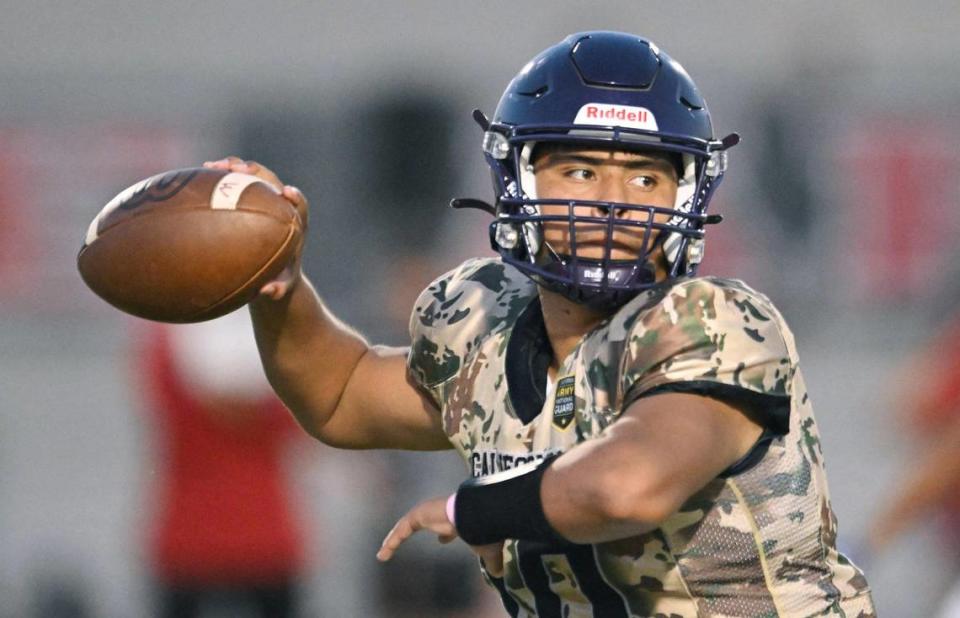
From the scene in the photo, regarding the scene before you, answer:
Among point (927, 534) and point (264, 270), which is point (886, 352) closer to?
point (927, 534)

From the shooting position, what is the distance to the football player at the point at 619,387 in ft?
8.34

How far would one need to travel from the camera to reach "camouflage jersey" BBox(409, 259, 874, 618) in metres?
2.62

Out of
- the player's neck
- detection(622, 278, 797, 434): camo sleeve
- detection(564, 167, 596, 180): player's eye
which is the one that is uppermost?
detection(564, 167, 596, 180): player's eye

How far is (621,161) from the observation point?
2.88 meters

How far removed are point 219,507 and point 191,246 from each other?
9.74 ft

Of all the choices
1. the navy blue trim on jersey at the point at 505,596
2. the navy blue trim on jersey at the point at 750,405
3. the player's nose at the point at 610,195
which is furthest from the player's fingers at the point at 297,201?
the navy blue trim on jersey at the point at 750,405

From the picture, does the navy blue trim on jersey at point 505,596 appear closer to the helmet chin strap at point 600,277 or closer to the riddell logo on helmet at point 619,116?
the helmet chin strap at point 600,277

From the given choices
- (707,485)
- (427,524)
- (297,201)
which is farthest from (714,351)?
(297,201)

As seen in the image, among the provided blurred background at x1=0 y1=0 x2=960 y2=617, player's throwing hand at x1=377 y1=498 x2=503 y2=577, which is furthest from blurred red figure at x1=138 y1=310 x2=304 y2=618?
player's throwing hand at x1=377 y1=498 x2=503 y2=577

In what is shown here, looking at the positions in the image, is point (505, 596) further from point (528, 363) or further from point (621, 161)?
point (621, 161)

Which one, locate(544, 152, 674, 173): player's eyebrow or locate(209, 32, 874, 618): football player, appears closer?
locate(209, 32, 874, 618): football player

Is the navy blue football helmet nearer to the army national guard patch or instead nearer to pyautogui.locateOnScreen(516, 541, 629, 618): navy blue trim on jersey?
the army national guard patch

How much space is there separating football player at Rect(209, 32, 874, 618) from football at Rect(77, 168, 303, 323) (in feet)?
0.29

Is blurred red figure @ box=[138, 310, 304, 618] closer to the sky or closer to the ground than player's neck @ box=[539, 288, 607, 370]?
closer to the ground
